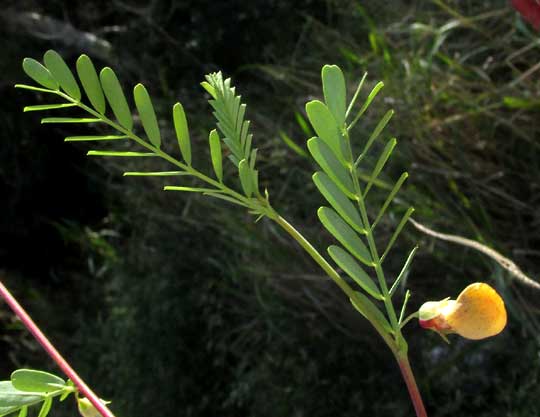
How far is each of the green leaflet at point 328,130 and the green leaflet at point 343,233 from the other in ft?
0.08

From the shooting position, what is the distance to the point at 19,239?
2.61 m

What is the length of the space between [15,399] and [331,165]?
0.55 feet

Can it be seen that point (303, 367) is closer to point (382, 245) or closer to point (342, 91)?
point (382, 245)

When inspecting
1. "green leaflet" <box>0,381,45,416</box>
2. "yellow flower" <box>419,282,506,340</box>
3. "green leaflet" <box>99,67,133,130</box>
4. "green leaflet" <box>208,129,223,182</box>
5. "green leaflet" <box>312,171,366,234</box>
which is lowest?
"green leaflet" <box>0,381,45,416</box>

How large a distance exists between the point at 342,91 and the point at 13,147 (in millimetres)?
2242

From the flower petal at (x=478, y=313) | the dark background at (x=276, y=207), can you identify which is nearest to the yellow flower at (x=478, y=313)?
the flower petal at (x=478, y=313)

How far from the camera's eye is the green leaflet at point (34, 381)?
14.7 inches

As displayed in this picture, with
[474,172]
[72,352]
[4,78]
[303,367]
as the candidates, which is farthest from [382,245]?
[4,78]

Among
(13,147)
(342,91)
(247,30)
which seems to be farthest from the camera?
(13,147)

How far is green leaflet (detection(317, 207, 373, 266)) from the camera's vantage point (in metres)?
0.36

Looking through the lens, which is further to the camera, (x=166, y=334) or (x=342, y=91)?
(x=166, y=334)

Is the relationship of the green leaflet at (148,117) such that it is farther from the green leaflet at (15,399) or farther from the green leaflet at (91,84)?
the green leaflet at (15,399)

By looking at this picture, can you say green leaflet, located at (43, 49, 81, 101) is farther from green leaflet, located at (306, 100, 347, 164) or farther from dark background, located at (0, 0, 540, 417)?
dark background, located at (0, 0, 540, 417)

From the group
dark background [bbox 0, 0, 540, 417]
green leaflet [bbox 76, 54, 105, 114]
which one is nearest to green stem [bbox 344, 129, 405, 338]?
green leaflet [bbox 76, 54, 105, 114]
